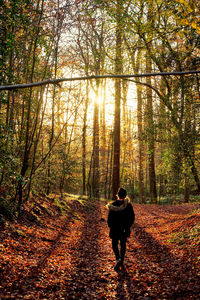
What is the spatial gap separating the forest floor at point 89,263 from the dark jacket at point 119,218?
843 millimetres

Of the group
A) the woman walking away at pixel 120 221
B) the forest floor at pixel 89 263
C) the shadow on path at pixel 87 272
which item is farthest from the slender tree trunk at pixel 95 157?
the woman walking away at pixel 120 221

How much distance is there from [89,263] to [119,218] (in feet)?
4.91

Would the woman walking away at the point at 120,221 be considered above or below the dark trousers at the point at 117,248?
above

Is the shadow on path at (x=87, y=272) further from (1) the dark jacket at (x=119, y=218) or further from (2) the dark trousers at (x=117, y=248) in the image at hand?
(1) the dark jacket at (x=119, y=218)

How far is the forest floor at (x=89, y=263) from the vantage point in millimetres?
3947

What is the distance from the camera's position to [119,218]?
527 cm

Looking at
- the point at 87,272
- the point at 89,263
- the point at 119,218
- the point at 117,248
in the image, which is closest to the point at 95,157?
the point at 89,263

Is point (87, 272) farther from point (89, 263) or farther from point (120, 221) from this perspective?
point (120, 221)

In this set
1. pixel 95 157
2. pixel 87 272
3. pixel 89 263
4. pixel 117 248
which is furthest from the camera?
pixel 95 157

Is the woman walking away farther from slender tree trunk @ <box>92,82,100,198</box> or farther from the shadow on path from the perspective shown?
slender tree trunk @ <box>92,82,100,198</box>

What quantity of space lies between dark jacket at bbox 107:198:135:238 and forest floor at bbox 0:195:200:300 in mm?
843

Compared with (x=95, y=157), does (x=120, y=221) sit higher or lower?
lower

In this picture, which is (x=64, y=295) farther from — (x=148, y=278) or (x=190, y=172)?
(x=190, y=172)

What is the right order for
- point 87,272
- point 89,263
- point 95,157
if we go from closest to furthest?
point 87,272 → point 89,263 → point 95,157
